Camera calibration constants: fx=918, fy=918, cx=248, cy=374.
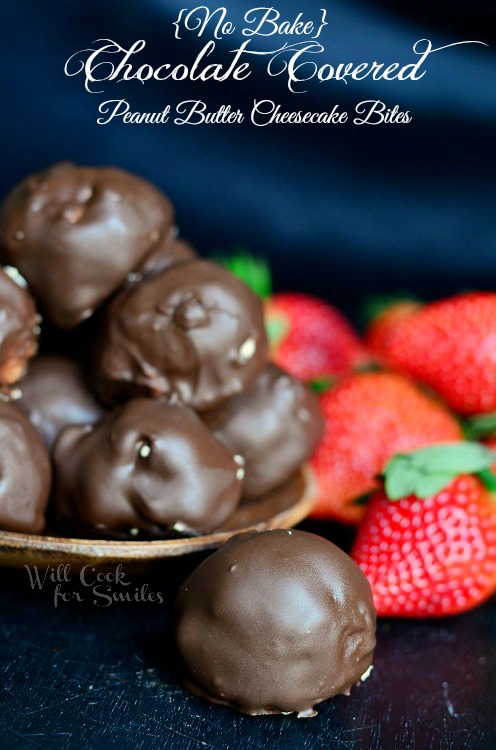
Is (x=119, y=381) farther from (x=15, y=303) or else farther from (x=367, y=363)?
(x=367, y=363)

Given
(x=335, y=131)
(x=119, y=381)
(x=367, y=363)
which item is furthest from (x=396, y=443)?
(x=335, y=131)

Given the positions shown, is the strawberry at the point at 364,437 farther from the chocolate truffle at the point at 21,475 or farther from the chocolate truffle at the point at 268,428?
the chocolate truffle at the point at 21,475

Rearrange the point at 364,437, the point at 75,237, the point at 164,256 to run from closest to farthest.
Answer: the point at 75,237, the point at 164,256, the point at 364,437

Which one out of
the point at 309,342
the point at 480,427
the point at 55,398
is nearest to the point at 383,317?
the point at 309,342

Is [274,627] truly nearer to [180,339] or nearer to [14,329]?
[180,339]

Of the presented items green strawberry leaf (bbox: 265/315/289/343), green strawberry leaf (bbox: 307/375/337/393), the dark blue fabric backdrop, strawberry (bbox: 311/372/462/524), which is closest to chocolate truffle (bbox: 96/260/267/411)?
strawberry (bbox: 311/372/462/524)
